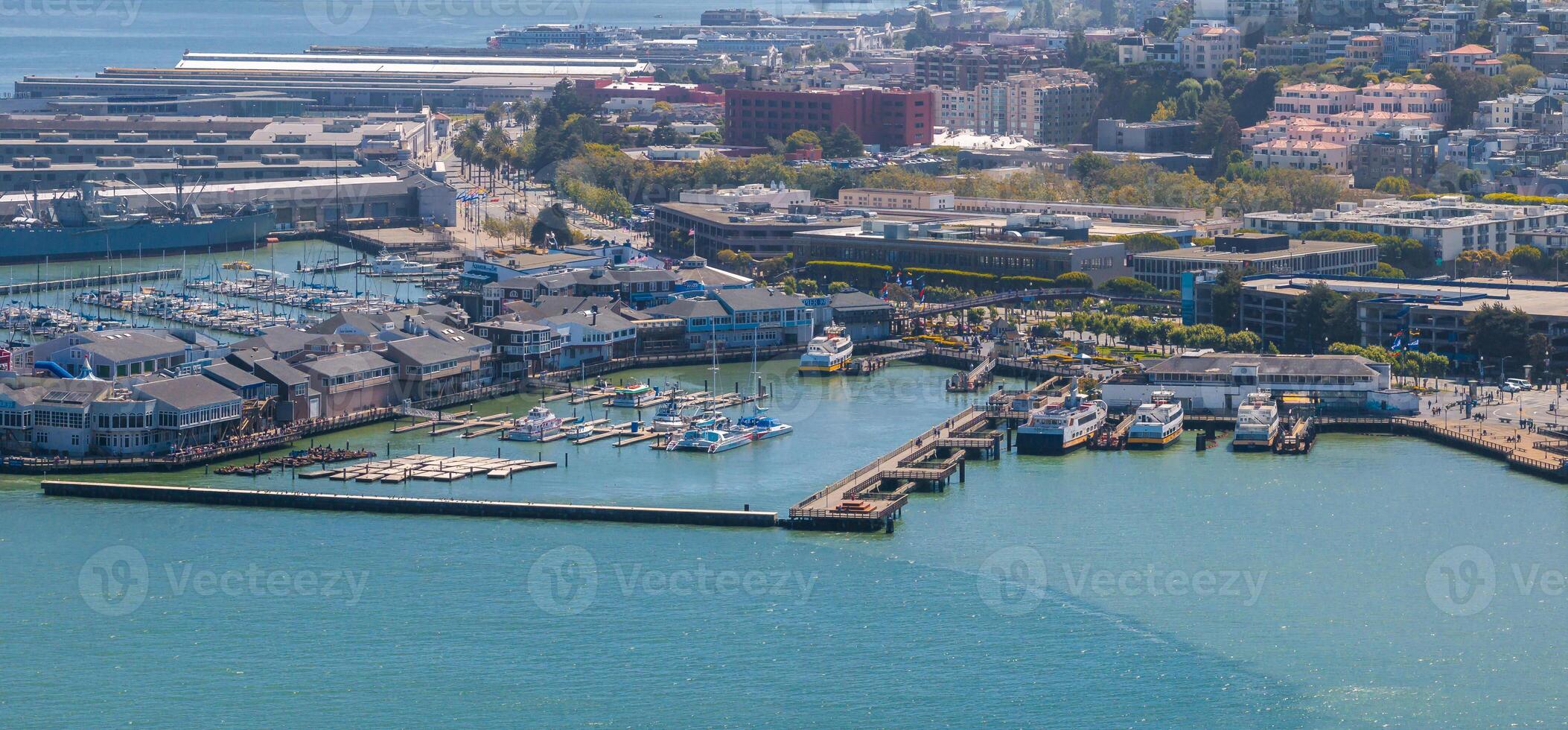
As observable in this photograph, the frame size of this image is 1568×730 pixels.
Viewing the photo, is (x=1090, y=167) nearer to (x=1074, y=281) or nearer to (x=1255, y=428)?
(x=1074, y=281)

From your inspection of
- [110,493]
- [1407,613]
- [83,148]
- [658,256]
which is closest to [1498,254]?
[658,256]

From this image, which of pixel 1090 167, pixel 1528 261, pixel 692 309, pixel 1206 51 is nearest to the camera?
pixel 692 309

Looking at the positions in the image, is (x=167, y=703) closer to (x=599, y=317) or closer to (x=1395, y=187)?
(x=599, y=317)

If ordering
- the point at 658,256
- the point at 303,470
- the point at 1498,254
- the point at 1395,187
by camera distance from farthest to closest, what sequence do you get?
the point at 1395,187 → the point at 658,256 → the point at 1498,254 → the point at 303,470
